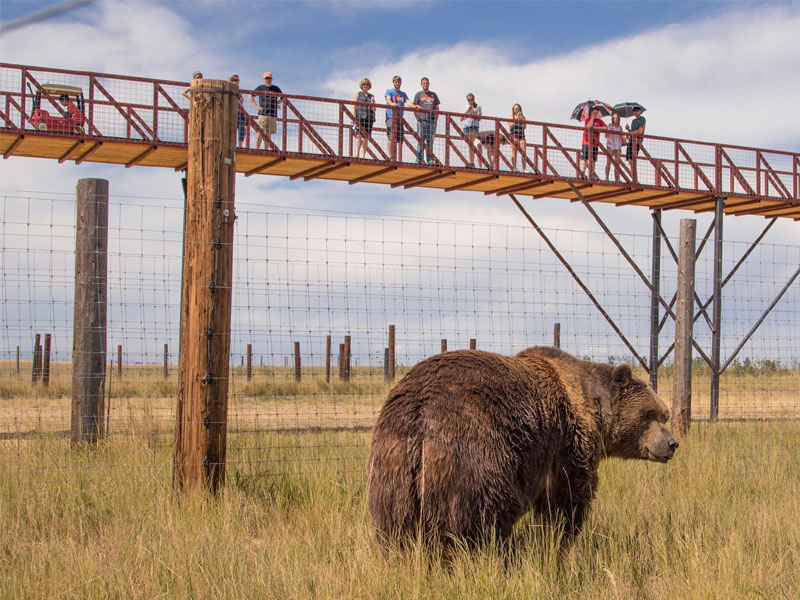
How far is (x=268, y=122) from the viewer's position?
1628 cm

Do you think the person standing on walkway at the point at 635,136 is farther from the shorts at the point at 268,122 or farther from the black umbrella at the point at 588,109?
the shorts at the point at 268,122

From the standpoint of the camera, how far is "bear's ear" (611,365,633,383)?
647cm

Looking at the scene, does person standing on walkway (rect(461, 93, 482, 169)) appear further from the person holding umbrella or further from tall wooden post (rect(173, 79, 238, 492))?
tall wooden post (rect(173, 79, 238, 492))

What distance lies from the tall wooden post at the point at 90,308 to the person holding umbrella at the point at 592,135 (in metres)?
12.2

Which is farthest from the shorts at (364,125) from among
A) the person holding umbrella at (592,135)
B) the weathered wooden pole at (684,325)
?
the weathered wooden pole at (684,325)

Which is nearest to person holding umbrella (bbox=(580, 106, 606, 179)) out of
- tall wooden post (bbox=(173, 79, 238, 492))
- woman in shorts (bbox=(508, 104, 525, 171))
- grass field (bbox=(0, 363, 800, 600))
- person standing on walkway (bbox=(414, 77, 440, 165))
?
woman in shorts (bbox=(508, 104, 525, 171))

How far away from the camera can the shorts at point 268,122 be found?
1625 centimetres

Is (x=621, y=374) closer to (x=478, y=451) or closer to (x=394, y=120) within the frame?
(x=478, y=451)

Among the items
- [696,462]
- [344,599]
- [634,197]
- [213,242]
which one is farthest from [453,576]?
[634,197]

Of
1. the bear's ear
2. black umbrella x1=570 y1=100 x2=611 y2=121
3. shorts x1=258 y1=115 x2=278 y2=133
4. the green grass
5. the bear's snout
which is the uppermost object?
black umbrella x1=570 y1=100 x2=611 y2=121

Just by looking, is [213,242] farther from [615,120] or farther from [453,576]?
[615,120]

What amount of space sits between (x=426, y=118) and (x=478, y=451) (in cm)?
1374

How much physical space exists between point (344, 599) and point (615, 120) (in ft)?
57.6

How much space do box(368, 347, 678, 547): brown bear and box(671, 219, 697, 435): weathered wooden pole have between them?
21.9 feet
